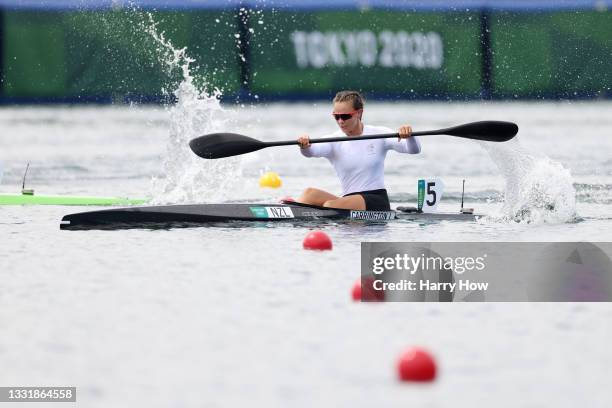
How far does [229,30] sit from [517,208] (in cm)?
1440

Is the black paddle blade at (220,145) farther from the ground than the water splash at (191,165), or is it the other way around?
the black paddle blade at (220,145)

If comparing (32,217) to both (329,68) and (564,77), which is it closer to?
(329,68)

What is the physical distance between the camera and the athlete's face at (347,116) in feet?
38.2

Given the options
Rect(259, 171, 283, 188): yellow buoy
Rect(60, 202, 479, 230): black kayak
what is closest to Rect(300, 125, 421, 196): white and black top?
Rect(60, 202, 479, 230): black kayak

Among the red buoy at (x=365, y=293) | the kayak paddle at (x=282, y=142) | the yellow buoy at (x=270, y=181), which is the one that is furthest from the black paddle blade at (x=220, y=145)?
the red buoy at (x=365, y=293)

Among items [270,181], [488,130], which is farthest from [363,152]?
[270,181]

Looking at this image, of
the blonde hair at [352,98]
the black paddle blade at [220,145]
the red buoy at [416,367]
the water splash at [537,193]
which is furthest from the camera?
the black paddle blade at [220,145]

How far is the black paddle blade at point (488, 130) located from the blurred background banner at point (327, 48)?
519 inches

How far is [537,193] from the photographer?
12.4 meters

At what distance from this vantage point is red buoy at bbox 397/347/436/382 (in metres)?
5.55

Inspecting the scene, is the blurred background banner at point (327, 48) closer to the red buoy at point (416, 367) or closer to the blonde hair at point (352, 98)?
the blonde hair at point (352, 98)

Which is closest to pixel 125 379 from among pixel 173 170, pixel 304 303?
pixel 304 303

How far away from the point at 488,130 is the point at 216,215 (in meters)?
2.92

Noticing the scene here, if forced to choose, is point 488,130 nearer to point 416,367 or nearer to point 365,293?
point 365,293
